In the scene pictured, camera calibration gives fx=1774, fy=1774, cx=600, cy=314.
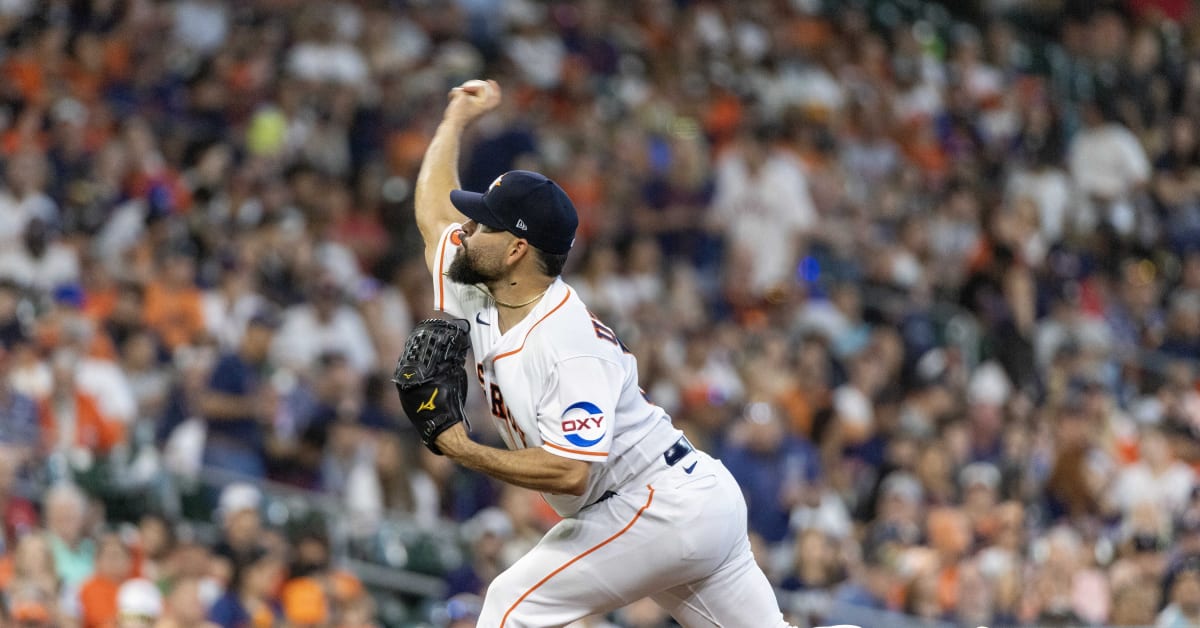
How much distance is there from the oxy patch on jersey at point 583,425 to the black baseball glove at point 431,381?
0.30 m

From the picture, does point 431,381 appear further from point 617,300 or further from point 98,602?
point 617,300

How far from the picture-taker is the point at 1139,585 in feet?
30.2

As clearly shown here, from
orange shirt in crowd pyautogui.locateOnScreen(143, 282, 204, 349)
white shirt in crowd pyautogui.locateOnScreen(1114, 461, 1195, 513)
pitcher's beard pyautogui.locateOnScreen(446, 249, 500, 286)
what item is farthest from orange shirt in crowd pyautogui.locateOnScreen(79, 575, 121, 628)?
white shirt in crowd pyautogui.locateOnScreen(1114, 461, 1195, 513)

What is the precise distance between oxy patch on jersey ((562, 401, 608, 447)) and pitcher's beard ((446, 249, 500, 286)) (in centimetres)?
50

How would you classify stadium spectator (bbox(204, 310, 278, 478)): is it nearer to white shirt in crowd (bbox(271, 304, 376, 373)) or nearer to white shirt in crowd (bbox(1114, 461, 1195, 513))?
white shirt in crowd (bbox(271, 304, 376, 373))

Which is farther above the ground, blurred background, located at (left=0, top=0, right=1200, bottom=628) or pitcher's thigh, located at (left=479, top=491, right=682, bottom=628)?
pitcher's thigh, located at (left=479, top=491, right=682, bottom=628)

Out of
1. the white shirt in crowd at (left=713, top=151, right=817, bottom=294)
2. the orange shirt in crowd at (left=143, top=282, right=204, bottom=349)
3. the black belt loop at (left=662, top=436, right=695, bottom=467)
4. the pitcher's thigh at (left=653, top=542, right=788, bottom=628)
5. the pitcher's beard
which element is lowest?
the white shirt in crowd at (left=713, top=151, right=817, bottom=294)

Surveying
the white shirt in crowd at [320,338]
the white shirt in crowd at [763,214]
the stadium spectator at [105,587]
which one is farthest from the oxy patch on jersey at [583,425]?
the white shirt in crowd at [763,214]

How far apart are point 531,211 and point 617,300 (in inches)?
281

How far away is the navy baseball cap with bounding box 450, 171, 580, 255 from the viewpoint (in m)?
5.01

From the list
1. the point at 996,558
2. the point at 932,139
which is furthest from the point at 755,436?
the point at 932,139

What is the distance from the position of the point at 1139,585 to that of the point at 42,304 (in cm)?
617

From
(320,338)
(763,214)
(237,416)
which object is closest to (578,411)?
(237,416)

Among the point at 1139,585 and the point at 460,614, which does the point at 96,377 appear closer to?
the point at 460,614
